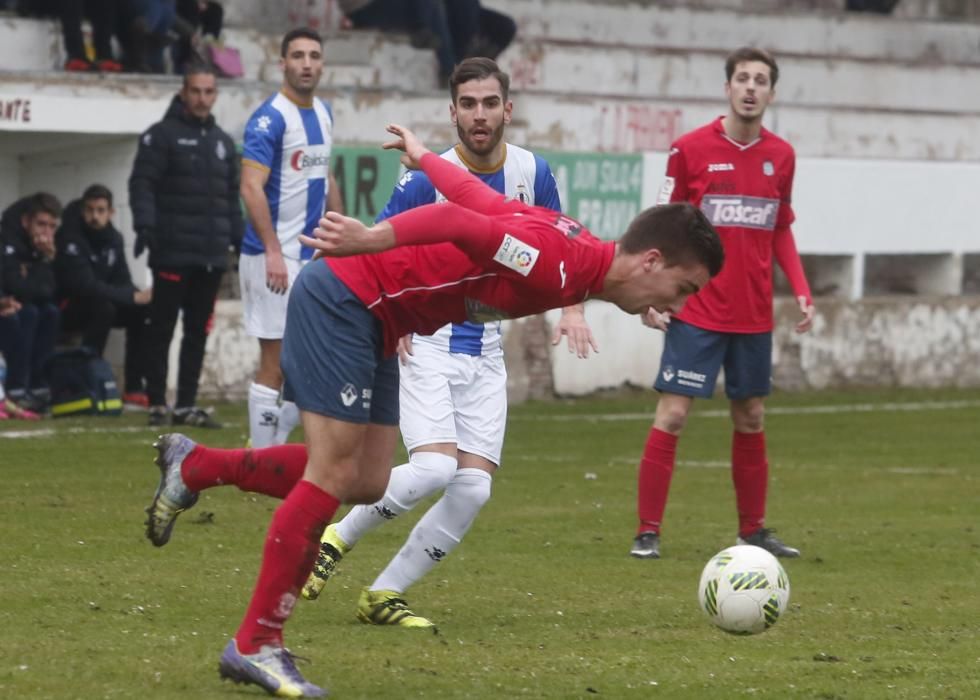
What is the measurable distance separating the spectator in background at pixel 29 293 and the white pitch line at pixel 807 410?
3847 millimetres

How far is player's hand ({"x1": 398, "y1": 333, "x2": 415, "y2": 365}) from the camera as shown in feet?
23.2

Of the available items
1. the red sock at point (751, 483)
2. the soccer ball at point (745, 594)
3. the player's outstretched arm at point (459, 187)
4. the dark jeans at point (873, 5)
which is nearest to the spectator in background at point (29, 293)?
the red sock at point (751, 483)

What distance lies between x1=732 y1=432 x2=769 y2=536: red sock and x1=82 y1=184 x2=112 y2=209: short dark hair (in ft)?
22.9

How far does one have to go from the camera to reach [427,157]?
595 cm

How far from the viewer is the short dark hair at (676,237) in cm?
571

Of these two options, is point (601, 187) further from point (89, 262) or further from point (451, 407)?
point (451, 407)

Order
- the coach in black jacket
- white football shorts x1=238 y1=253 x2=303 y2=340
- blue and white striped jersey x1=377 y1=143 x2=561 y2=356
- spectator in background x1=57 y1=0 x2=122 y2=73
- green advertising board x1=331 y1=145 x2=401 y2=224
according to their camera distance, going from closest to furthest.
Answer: blue and white striped jersey x1=377 y1=143 x2=561 y2=356
white football shorts x1=238 y1=253 x2=303 y2=340
the coach in black jacket
spectator in background x1=57 y1=0 x2=122 y2=73
green advertising board x1=331 y1=145 x2=401 y2=224

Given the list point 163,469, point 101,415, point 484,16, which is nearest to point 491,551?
point 163,469

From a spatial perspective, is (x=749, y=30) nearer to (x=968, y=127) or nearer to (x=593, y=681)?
(x=968, y=127)

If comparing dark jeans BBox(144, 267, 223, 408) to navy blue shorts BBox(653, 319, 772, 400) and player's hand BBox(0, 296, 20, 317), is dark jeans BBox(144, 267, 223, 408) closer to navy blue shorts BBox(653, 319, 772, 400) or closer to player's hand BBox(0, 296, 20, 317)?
player's hand BBox(0, 296, 20, 317)

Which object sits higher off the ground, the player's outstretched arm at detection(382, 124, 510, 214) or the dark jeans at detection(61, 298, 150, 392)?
the player's outstretched arm at detection(382, 124, 510, 214)

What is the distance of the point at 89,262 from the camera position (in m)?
14.7

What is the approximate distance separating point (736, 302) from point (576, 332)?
2.25m

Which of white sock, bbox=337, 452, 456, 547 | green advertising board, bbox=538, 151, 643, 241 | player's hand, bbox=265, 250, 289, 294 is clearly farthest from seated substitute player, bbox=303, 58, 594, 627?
green advertising board, bbox=538, 151, 643, 241
